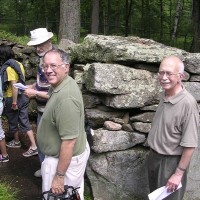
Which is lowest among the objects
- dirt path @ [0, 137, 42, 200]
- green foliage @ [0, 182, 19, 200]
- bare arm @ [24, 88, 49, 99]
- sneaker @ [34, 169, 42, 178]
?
dirt path @ [0, 137, 42, 200]

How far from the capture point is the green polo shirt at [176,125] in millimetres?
3119

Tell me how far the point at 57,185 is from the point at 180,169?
1122 mm

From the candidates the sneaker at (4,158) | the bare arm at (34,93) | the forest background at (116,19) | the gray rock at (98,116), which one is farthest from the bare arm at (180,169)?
the forest background at (116,19)

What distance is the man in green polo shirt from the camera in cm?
286

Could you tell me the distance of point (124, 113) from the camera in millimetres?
4672

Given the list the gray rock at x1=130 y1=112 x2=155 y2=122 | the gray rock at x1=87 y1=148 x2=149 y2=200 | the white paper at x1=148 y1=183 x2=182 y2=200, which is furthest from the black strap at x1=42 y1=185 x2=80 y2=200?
the gray rock at x1=130 y1=112 x2=155 y2=122

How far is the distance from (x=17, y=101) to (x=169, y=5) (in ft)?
98.3

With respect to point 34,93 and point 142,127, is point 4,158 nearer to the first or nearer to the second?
point 34,93

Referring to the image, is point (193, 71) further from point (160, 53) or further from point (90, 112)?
point (90, 112)

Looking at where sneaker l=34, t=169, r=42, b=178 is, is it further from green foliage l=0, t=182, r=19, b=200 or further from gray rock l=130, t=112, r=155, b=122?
gray rock l=130, t=112, r=155, b=122

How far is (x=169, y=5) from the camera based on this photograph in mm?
33250

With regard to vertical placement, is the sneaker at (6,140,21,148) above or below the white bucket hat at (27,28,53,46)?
below

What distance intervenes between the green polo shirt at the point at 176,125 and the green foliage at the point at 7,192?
6.91 feet

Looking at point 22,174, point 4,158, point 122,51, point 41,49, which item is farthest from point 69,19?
point 41,49
